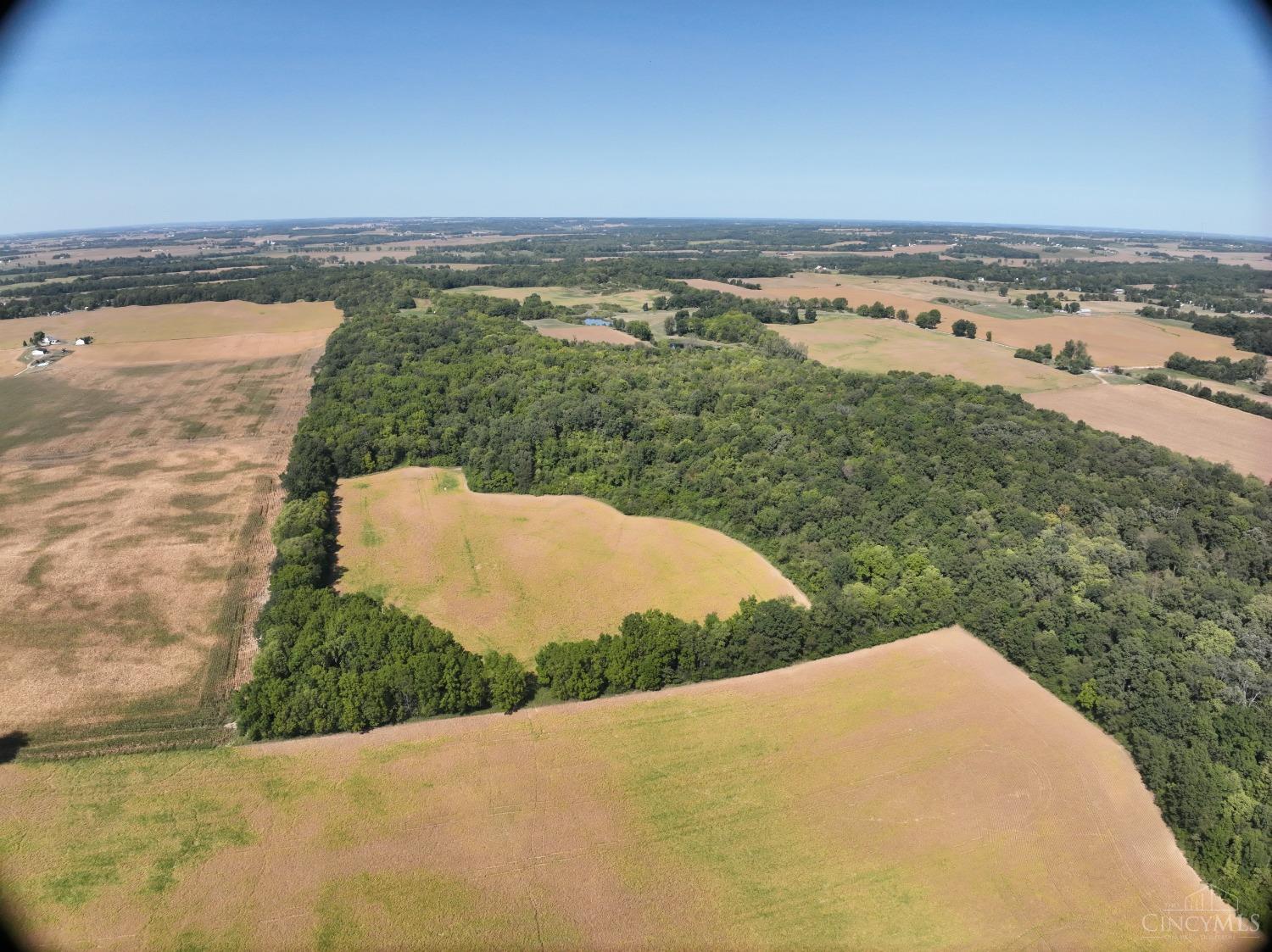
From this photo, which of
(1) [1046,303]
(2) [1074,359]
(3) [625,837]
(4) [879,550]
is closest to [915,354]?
(2) [1074,359]

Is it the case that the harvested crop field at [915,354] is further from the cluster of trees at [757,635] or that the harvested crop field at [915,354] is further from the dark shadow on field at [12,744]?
the dark shadow on field at [12,744]

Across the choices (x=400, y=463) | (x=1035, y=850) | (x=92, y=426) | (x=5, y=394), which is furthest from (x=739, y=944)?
(x=5, y=394)

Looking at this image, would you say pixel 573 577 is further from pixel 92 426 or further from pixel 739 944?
pixel 92 426

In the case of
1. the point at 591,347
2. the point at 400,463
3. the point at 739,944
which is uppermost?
the point at 591,347

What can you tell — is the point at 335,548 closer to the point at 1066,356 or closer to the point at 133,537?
the point at 133,537

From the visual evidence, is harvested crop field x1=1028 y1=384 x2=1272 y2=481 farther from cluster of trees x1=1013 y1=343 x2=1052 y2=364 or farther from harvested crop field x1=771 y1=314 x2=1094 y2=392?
cluster of trees x1=1013 y1=343 x2=1052 y2=364

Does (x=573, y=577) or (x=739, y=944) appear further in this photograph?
(x=573, y=577)

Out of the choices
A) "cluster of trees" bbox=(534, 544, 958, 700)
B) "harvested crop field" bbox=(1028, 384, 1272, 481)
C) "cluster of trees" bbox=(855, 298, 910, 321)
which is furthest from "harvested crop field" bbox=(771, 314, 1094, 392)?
"cluster of trees" bbox=(534, 544, 958, 700)
